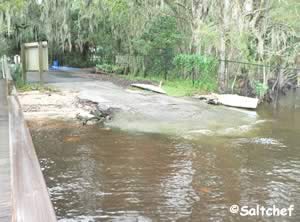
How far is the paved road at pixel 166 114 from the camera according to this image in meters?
9.24

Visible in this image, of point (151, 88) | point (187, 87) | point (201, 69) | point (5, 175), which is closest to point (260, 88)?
point (201, 69)

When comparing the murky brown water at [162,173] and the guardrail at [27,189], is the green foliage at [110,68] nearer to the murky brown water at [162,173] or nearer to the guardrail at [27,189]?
the murky brown water at [162,173]

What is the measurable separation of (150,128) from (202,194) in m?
3.89

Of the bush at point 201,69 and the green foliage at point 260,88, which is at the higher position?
the bush at point 201,69

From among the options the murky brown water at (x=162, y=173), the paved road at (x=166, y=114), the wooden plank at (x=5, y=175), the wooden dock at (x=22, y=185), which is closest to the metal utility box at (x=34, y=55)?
the paved road at (x=166, y=114)

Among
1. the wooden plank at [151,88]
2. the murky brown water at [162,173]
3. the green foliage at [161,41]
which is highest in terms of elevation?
the green foliage at [161,41]

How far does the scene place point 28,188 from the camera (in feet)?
7.91

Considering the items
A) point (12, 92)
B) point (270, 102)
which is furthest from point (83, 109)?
point (270, 102)

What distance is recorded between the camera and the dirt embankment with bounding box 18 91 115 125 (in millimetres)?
9789

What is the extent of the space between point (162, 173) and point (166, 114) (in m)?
4.58

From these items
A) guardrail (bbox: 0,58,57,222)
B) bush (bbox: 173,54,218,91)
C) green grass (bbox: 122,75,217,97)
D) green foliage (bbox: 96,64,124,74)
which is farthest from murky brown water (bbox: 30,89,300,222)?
green foliage (bbox: 96,64,124,74)

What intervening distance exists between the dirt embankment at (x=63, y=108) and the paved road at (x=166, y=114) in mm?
370

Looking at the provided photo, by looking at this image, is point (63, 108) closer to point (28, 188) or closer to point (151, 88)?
point (151, 88)

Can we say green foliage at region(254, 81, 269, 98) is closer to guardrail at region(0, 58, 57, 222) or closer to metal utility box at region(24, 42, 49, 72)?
metal utility box at region(24, 42, 49, 72)
